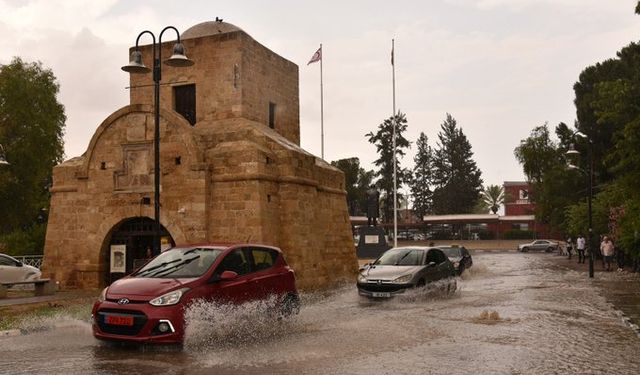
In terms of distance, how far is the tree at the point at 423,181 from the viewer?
309ft

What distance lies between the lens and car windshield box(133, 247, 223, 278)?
10.2 meters

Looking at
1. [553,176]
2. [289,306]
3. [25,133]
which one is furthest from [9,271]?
[553,176]

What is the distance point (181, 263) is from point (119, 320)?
1.83 metres

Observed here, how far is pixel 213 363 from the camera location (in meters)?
8.23

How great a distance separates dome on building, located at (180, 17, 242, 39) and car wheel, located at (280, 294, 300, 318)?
1486cm

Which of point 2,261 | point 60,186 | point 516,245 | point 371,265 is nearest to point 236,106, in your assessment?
point 60,186

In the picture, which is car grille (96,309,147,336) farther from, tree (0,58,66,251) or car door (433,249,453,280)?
tree (0,58,66,251)

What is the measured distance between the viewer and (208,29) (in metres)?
24.4

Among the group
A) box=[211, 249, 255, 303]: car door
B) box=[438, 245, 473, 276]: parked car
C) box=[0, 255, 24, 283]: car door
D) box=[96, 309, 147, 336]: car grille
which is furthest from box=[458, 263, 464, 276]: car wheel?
box=[96, 309, 147, 336]: car grille

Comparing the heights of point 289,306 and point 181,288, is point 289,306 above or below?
below

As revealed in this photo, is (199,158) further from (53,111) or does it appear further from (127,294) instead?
(53,111)

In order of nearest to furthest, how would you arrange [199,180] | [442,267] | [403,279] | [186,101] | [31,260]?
[403,279] < [442,267] < [199,180] < [186,101] < [31,260]

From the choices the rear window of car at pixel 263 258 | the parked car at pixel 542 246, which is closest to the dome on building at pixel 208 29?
the rear window of car at pixel 263 258

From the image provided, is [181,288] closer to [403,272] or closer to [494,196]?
[403,272]
